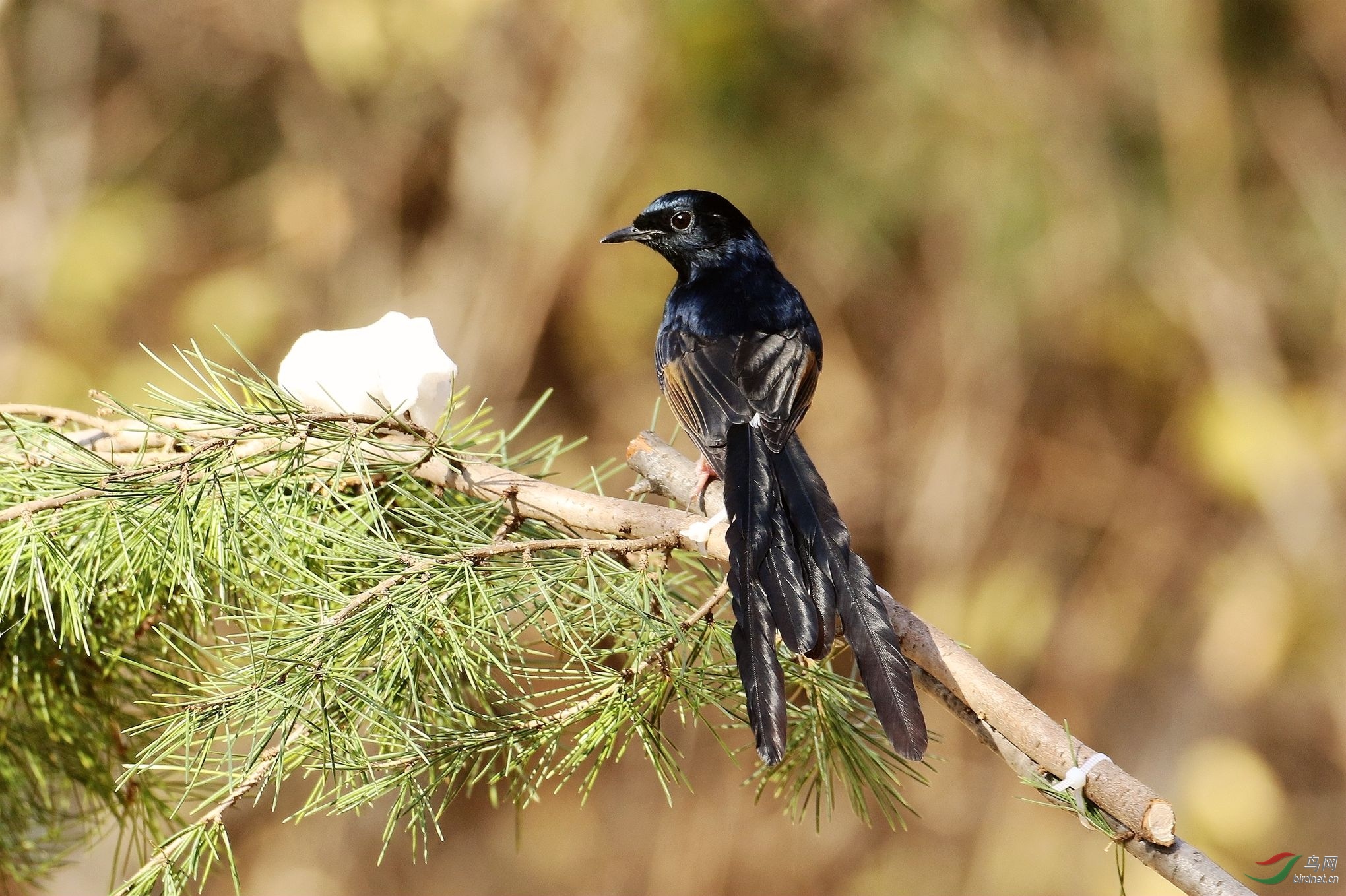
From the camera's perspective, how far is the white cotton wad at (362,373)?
1359 millimetres

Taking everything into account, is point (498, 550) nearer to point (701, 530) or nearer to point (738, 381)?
point (701, 530)

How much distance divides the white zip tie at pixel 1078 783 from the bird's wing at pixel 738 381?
75cm

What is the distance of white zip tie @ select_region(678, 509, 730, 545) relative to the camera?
4.36 ft

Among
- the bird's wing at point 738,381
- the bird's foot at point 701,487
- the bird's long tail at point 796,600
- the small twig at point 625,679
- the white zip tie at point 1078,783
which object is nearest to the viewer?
the white zip tie at point 1078,783

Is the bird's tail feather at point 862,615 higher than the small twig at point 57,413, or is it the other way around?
the small twig at point 57,413

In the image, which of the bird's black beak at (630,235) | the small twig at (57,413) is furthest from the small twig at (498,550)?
the bird's black beak at (630,235)

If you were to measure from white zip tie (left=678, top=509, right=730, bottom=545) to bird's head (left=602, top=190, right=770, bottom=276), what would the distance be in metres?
1.32

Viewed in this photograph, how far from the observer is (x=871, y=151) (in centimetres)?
451

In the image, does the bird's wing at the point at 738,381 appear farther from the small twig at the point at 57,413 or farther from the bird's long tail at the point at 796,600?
the small twig at the point at 57,413

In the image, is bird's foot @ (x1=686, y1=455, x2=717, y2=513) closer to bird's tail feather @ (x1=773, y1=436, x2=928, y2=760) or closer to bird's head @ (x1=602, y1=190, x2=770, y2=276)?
bird's tail feather @ (x1=773, y1=436, x2=928, y2=760)

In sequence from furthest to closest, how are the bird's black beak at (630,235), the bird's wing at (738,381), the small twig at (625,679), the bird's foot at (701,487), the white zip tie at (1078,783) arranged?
the bird's black beak at (630,235)
the bird's wing at (738,381)
the bird's foot at (701,487)
the small twig at (625,679)
the white zip tie at (1078,783)

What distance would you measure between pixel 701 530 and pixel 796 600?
147 mm

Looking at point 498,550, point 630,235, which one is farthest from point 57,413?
point 630,235

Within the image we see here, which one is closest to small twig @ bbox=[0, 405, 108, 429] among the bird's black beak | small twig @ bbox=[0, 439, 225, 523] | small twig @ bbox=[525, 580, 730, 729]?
small twig @ bbox=[0, 439, 225, 523]
